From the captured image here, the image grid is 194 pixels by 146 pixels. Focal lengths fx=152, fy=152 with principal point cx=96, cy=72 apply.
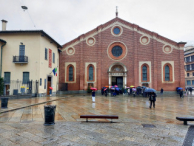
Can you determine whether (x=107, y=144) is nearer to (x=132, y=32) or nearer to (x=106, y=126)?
(x=106, y=126)

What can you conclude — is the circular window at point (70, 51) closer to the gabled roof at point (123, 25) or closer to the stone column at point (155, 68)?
the gabled roof at point (123, 25)

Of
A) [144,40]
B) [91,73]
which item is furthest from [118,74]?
[144,40]

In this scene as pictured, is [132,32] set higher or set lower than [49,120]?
higher

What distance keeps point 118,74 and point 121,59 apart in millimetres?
2852

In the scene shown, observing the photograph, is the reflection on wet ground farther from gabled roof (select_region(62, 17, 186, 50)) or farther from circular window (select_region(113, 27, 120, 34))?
circular window (select_region(113, 27, 120, 34))

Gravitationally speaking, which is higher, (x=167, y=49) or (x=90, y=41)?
(x=90, y=41)

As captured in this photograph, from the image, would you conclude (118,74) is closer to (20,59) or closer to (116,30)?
(116,30)

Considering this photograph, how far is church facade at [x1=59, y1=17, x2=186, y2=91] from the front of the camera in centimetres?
2738

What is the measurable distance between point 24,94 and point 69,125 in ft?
45.5

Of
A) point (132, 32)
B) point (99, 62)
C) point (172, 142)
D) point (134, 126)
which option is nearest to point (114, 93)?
point (99, 62)

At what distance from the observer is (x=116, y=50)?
93.2ft

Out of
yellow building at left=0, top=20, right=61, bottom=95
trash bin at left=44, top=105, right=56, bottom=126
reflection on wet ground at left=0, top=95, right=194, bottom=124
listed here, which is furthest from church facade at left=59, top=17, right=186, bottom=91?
trash bin at left=44, top=105, right=56, bottom=126

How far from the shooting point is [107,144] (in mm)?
4895

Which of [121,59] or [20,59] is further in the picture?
[121,59]
